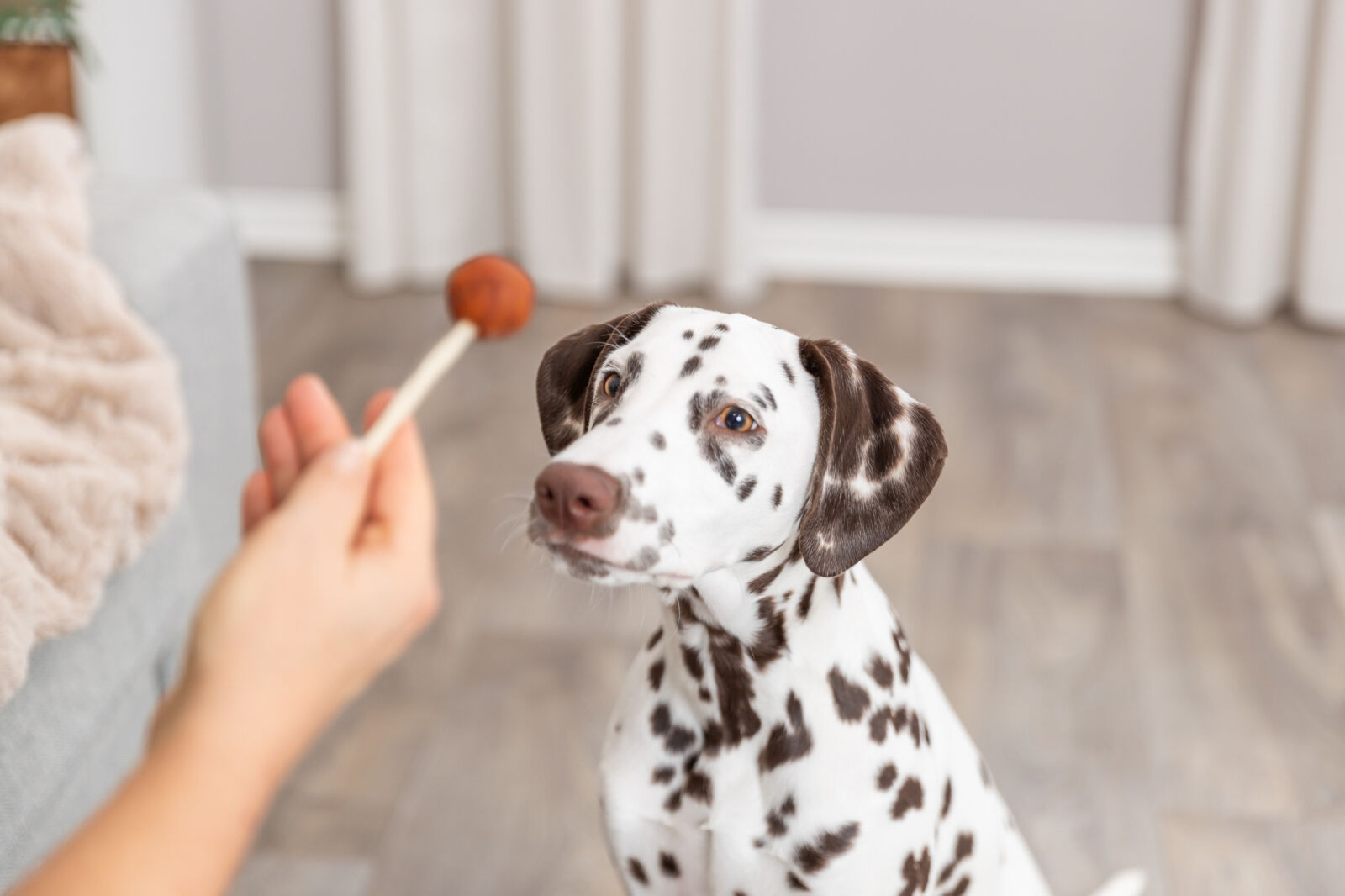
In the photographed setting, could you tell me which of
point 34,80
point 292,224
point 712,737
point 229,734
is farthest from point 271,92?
point 229,734

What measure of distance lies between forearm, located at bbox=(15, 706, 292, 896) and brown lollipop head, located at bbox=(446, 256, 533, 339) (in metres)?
0.40

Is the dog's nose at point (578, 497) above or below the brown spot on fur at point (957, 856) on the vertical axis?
above

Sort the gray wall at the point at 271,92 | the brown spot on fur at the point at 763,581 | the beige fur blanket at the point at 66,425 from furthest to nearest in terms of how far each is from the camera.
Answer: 1. the gray wall at the point at 271,92
2. the beige fur blanket at the point at 66,425
3. the brown spot on fur at the point at 763,581

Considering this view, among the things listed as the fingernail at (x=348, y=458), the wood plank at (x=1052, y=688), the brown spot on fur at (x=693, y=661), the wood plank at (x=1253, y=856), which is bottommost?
the wood plank at (x=1253, y=856)

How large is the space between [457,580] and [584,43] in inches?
56.0

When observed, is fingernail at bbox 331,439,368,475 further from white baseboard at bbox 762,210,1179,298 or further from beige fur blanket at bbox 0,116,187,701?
white baseboard at bbox 762,210,1179,298

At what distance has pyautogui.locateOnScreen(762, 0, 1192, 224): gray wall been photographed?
336cm

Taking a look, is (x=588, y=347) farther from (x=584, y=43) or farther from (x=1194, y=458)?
(x=584, y=43)

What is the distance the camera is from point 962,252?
141 inches

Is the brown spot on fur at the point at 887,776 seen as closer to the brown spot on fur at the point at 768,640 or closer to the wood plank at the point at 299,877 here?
the brown spot on fur at the point at 768,640

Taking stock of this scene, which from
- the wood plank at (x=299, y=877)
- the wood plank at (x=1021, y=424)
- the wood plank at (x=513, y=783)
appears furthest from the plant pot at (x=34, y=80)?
the wood plank at (x=1021, y=424)

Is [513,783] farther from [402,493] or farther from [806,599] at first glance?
[402,493]

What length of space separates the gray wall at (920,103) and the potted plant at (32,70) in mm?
1081

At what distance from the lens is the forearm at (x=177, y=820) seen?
0.64 metres
